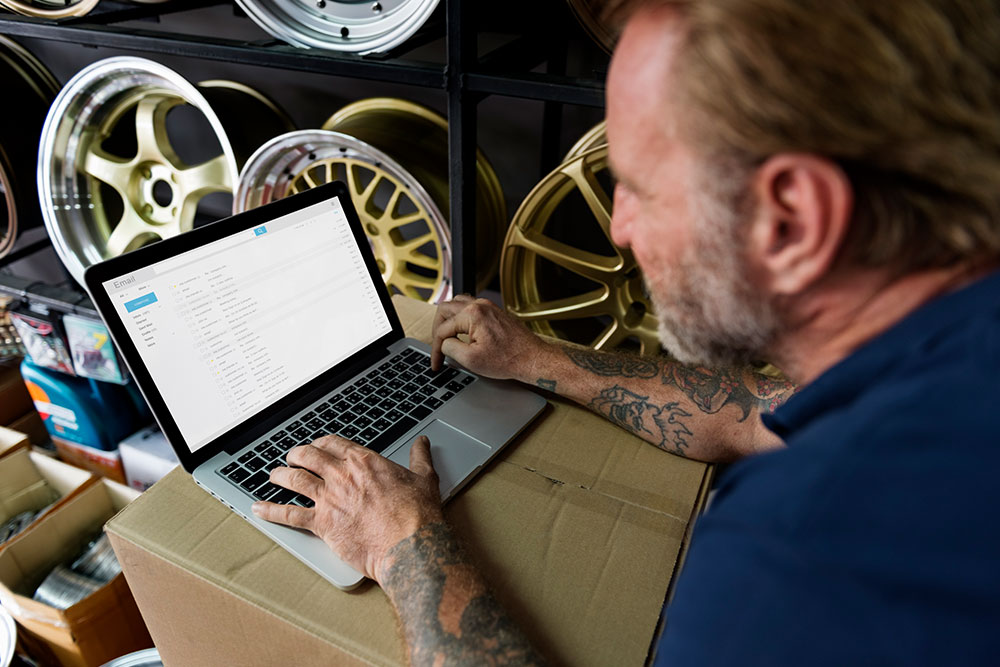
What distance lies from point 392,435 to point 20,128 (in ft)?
4.71

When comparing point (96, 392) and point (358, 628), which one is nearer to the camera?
point (358, 628)

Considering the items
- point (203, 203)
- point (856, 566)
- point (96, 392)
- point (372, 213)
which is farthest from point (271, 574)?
point (203, 203)

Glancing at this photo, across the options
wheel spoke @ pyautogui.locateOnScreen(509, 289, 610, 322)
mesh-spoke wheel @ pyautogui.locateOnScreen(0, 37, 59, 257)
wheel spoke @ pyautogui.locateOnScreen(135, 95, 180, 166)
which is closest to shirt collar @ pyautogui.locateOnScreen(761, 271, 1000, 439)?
wheel spoke @ pyautogui.locateOnScreen(509, 289, 610, 322)

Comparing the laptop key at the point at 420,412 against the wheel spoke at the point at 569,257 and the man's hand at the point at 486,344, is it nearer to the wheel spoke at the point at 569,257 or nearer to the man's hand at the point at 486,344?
the man's hand at the point at 486,344

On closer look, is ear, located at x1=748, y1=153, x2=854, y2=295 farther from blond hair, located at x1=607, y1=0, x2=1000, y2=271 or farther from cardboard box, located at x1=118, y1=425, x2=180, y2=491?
cardboard box, located at x1=118, y1=425, x2=180, y2=491

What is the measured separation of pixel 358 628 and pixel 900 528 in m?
0.53

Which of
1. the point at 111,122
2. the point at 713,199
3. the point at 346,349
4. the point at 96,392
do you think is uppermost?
the point at 713,199

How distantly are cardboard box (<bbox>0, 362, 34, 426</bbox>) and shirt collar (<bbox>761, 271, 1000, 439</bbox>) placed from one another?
212 centimetres

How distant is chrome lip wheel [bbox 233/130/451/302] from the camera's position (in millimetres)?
1257

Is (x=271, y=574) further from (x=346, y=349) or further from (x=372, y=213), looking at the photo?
(x=372, y=213)

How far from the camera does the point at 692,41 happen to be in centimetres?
51

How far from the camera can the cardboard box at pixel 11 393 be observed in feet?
6.20

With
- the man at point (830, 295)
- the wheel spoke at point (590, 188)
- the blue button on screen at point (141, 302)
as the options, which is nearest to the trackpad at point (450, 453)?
the man at point (830, 295)

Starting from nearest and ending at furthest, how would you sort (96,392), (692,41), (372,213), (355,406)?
1. (692,41)
2. (355,406)
3. (372,213)
4. (96,392)
